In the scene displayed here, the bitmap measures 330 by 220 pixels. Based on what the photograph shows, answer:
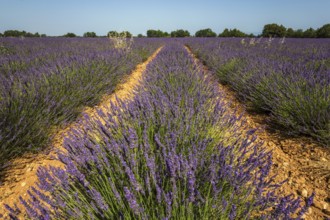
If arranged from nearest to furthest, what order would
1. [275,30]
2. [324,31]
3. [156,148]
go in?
[156,148], [324,31], [275,30]

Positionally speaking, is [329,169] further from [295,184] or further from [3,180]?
[3,180]

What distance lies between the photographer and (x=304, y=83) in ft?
11.2

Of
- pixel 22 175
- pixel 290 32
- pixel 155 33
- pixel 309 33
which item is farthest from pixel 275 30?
pixel 22 175

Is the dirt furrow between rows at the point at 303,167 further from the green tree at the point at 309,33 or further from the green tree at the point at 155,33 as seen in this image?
the green tree at the point at 155,33

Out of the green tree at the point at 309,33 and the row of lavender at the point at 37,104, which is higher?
the row of lavender at the point at 37,104

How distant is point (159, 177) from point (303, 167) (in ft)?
5.38

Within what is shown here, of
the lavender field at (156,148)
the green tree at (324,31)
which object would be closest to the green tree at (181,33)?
the green tree at (324,31)

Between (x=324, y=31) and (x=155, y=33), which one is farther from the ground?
(x=324, y=31)

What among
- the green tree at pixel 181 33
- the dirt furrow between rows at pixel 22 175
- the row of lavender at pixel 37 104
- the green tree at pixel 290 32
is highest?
the row of lavender at pixel 37 104

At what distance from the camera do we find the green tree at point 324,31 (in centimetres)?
2172

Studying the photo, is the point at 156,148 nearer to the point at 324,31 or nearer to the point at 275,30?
the point at 324,31

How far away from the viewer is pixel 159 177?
4.41 ft

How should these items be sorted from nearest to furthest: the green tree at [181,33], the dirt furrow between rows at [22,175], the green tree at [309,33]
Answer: the dirt furrow between rows at [22,175], the green tree at [309,33], the green tree at [181,33]

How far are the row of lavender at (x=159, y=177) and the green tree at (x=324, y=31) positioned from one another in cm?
2413
